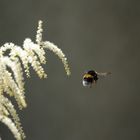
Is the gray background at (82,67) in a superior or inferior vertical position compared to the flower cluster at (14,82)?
superior

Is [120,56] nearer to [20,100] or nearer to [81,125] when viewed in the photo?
[81,125]

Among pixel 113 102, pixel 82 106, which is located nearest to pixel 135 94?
pixel 113 102

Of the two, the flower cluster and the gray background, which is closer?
the flower cluster

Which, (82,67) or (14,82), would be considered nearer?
(14,82)

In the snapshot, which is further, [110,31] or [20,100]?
[110,31]

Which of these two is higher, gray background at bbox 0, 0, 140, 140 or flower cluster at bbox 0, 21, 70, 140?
gray background at bbox 0, 0, 140, 140

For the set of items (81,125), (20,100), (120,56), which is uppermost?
(120,56)

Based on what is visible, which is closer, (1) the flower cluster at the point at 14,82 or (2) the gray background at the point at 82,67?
(1) the flower cluster at the point at 14,82

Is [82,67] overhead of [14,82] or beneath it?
overhead
